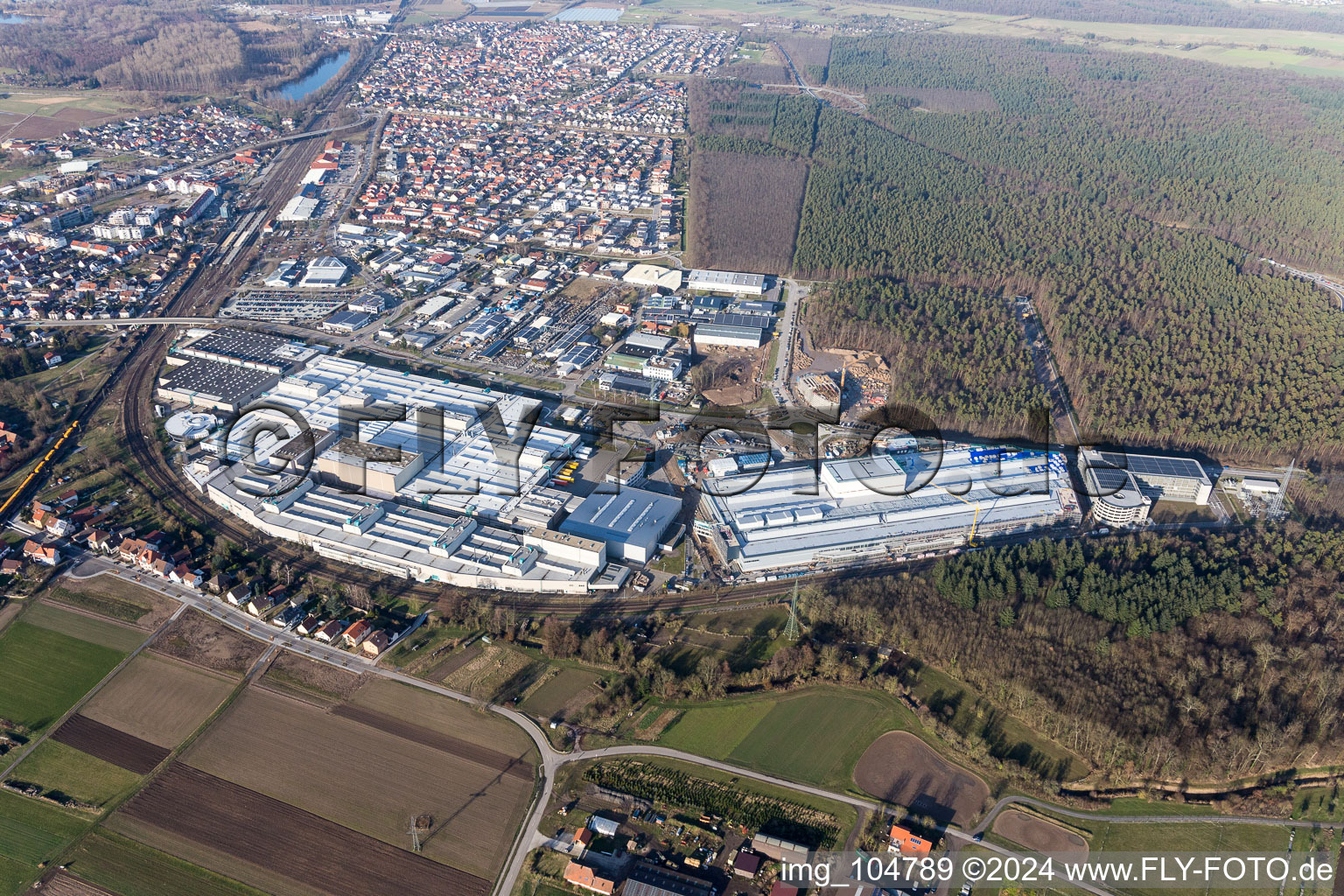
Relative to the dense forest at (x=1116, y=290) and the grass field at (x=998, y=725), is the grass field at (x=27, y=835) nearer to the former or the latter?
the grass field at (x=998, y=725)

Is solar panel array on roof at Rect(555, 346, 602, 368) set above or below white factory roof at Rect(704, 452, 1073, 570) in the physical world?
below

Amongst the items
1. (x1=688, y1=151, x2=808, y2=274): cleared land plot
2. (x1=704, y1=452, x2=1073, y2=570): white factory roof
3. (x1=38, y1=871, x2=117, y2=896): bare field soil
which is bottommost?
(x1=38, y1=871, x2=117, y2=896): bare field soil

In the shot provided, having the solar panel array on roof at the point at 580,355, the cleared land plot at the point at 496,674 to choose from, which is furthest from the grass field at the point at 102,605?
the solar panel array on roof at the point at 580,355

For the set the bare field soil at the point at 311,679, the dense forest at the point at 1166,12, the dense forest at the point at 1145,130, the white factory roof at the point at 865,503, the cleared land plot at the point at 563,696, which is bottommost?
the bare field soil at the point at 311,679

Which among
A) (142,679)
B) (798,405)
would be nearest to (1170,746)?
(798,405)

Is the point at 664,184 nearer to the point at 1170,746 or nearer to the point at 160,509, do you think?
the point at 160,509

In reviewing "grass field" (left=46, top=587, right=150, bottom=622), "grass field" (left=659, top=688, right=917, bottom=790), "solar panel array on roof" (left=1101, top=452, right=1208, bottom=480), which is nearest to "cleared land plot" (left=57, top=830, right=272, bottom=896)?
"grass field" (left=46, top=587, right=150, bottom=622)

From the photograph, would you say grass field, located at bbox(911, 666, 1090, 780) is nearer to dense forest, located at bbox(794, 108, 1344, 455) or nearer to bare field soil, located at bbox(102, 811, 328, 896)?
bare field soil, located at bbox(102, 811, 328, 896)

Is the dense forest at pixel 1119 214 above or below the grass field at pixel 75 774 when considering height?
above
